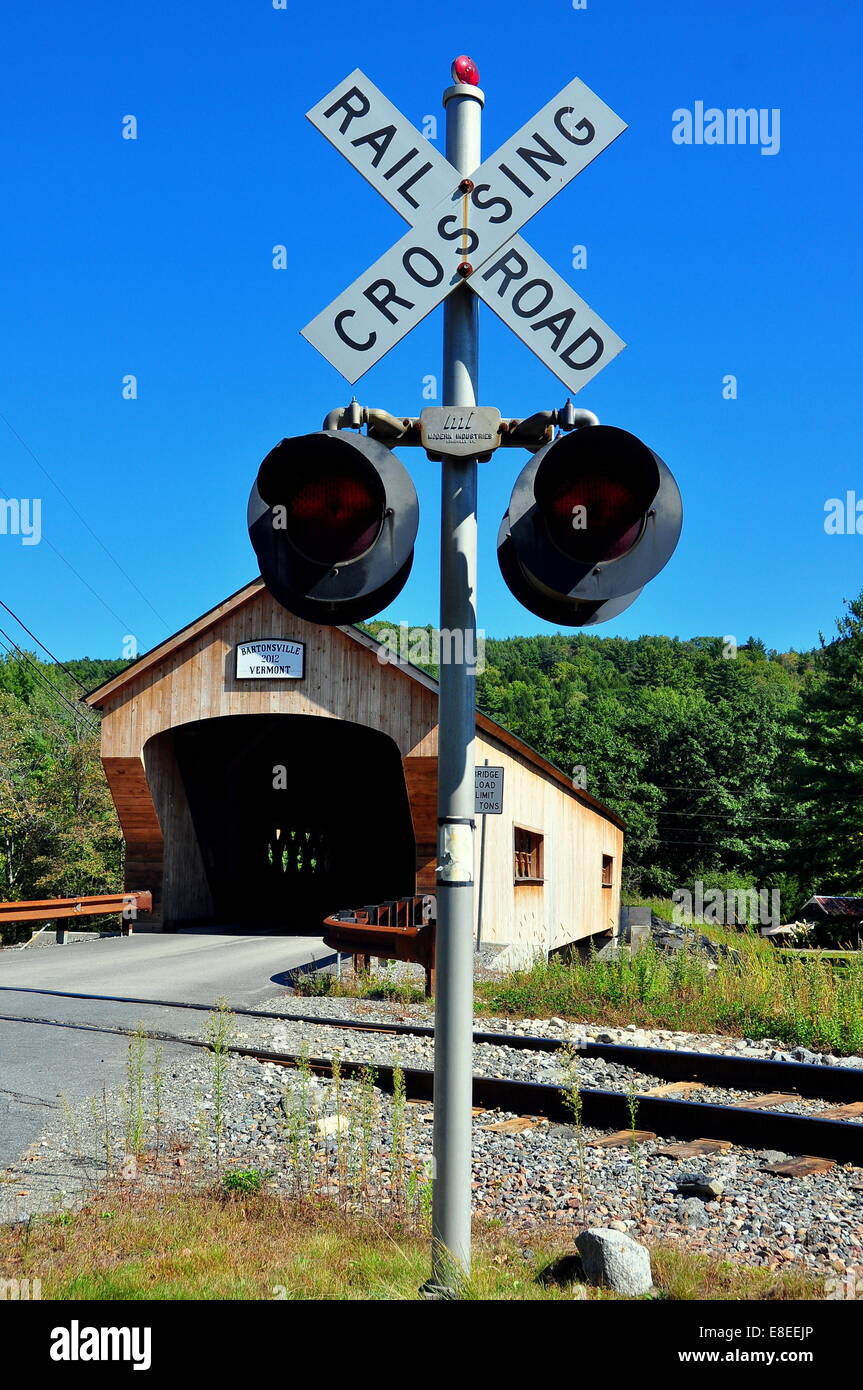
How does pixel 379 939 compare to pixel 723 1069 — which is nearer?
pixel 723 1069

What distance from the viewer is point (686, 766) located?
7112cm

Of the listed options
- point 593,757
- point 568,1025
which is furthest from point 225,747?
point 593,757

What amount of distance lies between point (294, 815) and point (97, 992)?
18268 mm

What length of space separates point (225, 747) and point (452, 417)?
21519 mm

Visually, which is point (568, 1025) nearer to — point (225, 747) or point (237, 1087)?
point (237, 1087)

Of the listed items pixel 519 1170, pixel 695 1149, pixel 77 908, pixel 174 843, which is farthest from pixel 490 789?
pixel 174 843

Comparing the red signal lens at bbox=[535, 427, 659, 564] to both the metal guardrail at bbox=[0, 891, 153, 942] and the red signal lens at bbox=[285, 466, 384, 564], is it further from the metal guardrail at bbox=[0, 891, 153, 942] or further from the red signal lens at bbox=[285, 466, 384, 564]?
the metal guardrail at bbox=[0, 891, 153, 942]

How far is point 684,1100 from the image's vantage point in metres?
6.52

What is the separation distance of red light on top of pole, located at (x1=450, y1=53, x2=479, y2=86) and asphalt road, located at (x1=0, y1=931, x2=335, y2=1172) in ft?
17.0

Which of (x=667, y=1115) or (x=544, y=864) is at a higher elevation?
(x=544, y=864)

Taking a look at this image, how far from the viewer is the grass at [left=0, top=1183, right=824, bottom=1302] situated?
11.2 ft

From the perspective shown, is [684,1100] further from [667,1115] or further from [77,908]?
[77,908]

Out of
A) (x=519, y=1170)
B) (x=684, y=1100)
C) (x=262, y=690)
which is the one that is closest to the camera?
(x=519, y=1170)

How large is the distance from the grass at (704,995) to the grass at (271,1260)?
552 centimetres
